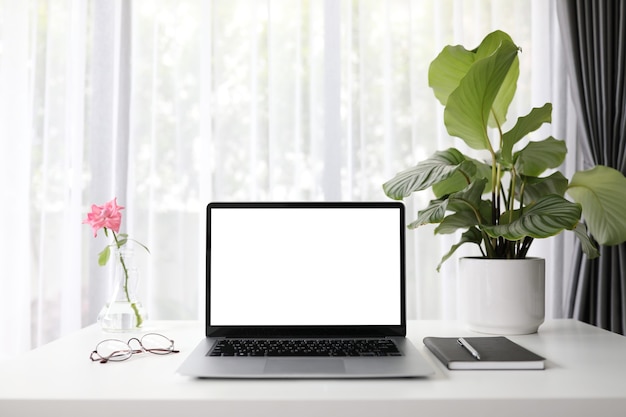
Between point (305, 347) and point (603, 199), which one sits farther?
point (603, 199)

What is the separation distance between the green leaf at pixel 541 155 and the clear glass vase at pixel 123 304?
0.87 m

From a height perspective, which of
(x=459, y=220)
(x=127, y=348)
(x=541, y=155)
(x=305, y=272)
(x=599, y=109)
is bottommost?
(x=127, y=348)

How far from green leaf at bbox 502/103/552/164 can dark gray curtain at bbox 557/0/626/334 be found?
79 centimetres

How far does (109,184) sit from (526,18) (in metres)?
1.62

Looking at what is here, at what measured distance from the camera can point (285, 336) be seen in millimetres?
1060

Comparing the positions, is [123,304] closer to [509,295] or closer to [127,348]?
[127,348]

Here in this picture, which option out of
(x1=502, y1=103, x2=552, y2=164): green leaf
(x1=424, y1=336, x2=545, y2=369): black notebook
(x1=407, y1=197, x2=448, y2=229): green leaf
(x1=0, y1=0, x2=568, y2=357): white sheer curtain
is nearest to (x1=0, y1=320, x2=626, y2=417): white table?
(x1=424, y1=336, x2=545, y2=369): black notebook

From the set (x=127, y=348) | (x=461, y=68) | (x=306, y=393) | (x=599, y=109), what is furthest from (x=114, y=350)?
(x=599, y=109)

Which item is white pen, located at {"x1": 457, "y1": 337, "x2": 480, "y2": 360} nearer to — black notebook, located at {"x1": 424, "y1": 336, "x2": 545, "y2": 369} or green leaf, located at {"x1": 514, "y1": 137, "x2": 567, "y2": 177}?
black notebook, located at {"x1": 424, "y1": 336, "x2": 545, "y2": 369}

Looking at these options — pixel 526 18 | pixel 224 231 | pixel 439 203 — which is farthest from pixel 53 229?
pixel 526 18

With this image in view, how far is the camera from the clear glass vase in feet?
3.78

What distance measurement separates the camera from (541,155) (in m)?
1.26

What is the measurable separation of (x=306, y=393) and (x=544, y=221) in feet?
1.92

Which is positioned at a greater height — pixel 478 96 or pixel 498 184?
pixel 478 96
